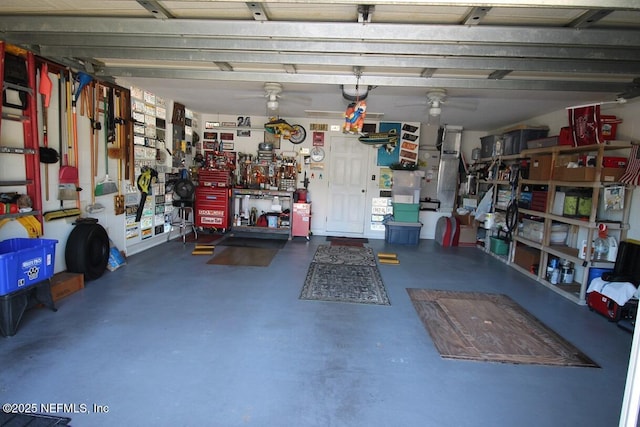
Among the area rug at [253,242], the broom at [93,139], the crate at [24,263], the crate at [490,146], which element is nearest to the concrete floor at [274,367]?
the crate at [24,263]

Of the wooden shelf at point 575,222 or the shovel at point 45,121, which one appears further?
the wooden shelf at point 575,222

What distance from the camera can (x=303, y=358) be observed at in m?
2.49

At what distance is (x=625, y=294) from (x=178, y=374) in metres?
4.19

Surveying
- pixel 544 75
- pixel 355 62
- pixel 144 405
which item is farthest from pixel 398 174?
pixel 144 405

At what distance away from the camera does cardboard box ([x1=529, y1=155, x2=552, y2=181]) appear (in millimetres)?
4659

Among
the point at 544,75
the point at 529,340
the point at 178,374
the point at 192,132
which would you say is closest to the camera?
the point at 178,374

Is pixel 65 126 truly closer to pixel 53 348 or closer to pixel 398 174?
pixel 53 348

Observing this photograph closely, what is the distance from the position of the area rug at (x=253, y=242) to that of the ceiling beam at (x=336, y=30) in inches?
157

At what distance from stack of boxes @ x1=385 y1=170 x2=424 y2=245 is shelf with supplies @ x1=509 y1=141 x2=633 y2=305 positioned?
185cm

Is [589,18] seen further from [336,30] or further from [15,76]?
[15,76]

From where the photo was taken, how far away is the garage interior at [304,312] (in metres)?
2.01

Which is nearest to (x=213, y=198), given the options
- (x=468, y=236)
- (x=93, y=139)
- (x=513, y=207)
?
(x=93, y=139)

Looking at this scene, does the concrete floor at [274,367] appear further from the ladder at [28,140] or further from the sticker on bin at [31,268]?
the ladder at [28,140]

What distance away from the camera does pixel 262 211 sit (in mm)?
7328
